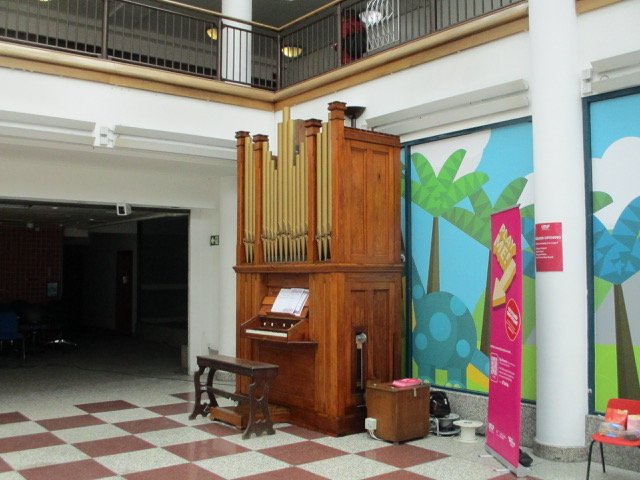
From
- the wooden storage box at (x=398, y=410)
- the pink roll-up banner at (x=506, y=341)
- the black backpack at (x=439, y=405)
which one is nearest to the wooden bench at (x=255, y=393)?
the wooden storage box at (x=398, y=410)

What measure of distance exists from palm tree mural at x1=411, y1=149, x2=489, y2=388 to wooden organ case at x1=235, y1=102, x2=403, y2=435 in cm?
31

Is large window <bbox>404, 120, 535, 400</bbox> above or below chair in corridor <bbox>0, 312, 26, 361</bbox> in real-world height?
above

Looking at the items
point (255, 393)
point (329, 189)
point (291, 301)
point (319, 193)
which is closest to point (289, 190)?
point (319, 193)

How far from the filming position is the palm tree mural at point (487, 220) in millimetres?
5783

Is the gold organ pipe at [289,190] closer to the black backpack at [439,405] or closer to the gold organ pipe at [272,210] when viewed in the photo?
the gold organ pipe at [272,210]

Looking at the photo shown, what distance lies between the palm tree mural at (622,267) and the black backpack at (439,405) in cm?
164

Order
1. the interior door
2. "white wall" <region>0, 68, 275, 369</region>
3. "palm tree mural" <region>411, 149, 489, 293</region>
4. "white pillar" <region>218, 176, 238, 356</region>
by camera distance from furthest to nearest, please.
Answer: the interior door
"white pillar" <region>218, 176, 238, 356</region>
"white wall" <region>0, 68, 275, 369</region>
"palm tree mural" <region>411, 149, 489, 293</region>

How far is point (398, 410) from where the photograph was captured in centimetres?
571

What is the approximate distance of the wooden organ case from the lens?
613 centimetres

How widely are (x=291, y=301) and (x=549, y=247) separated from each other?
100 inches

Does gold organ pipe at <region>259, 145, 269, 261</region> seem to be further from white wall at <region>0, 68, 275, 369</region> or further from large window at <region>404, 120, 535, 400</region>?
large window at <region>404, 120, 535, 400</region>

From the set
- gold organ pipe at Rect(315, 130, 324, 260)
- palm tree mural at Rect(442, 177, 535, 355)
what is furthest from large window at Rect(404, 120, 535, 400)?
gold organ pipe at Rect(315, 130, 324, 260)

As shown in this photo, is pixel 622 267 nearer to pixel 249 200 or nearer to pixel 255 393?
pixel 255 393

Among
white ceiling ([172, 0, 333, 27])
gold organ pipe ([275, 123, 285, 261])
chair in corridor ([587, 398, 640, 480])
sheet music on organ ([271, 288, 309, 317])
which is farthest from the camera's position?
white ceiling ([172, 0, 333, 27])
